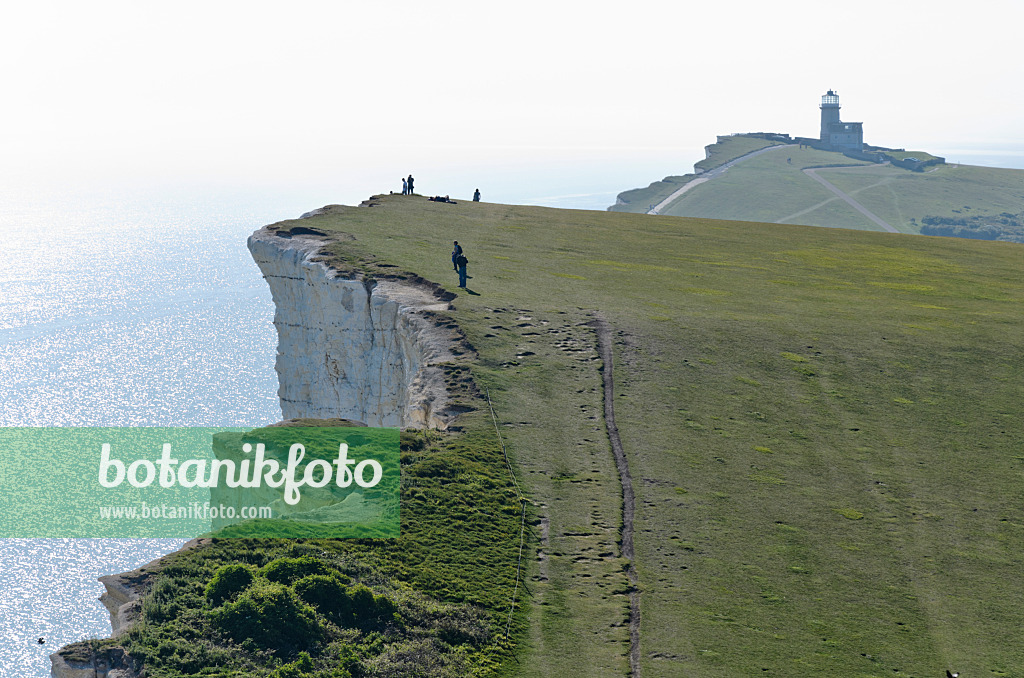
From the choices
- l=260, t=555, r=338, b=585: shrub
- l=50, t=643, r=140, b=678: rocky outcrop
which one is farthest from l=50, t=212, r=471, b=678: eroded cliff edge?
l=50, t=643, r=140, b=678: rocky outcrop

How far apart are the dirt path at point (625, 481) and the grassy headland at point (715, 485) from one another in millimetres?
253

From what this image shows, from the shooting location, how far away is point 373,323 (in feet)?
133

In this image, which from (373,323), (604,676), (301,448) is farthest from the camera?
(373,323)

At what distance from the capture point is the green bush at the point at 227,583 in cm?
1964

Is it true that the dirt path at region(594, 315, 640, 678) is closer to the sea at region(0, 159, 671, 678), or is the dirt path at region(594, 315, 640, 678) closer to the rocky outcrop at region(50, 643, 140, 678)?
the rocky outcrop at region(50, 643, 140, 678)

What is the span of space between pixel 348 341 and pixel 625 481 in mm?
20001

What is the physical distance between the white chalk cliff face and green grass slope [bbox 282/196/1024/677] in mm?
2003

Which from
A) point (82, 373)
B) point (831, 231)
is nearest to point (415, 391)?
point (831, 231)

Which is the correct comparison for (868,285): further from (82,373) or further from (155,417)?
(82,373)

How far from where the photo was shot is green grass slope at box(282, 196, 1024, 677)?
20906 mm

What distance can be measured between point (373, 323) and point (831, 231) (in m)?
45.5

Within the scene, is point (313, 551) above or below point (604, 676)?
above

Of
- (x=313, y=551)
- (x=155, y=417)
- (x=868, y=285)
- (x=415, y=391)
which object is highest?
(x=868, y=285)

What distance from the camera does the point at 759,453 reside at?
29688 mm
